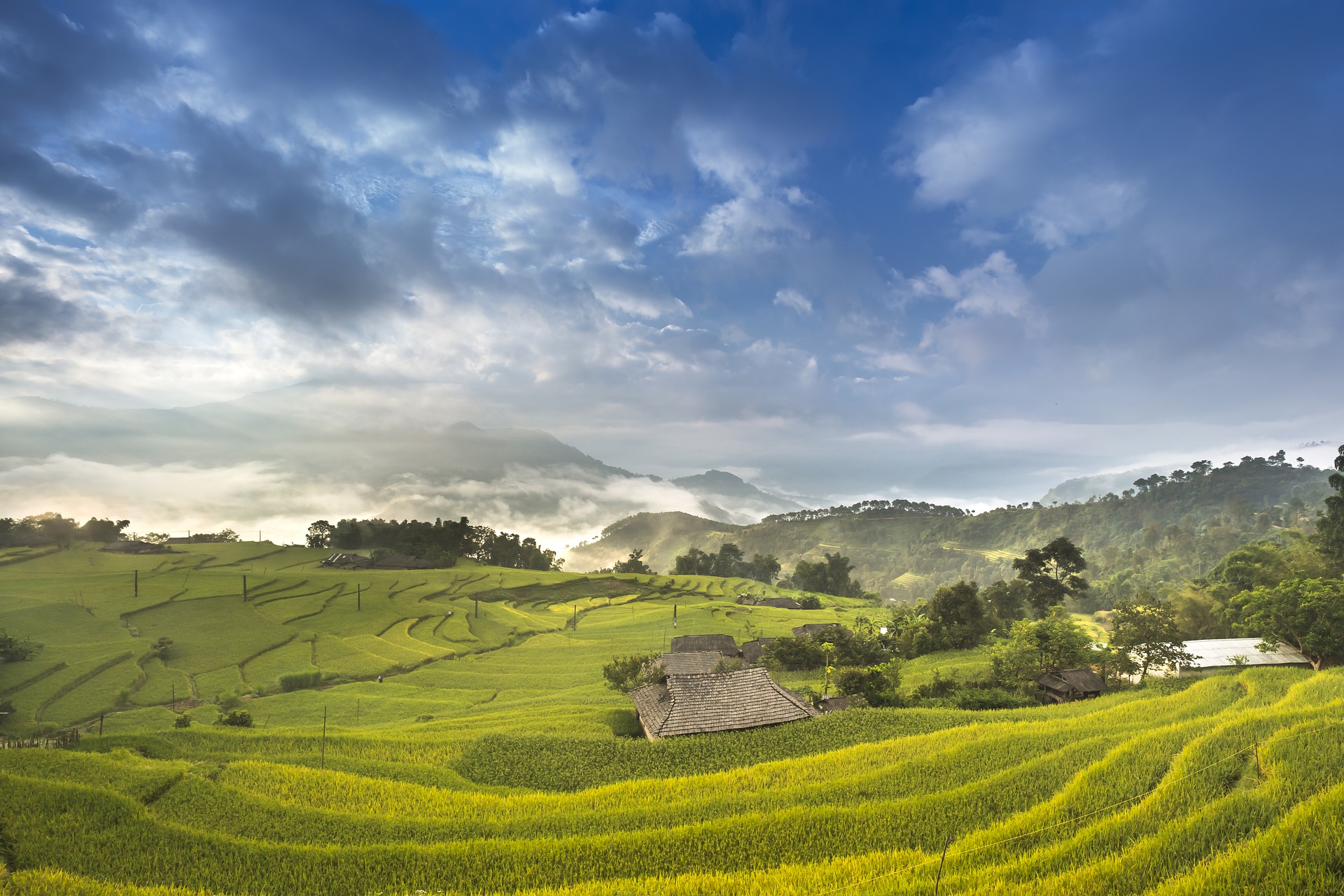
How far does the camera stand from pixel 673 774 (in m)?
18.8

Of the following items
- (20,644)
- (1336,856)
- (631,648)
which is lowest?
(631,648)

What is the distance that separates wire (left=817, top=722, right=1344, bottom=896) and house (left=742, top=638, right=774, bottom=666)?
130 feet

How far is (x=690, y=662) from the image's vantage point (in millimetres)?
40156

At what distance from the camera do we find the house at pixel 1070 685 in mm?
32781

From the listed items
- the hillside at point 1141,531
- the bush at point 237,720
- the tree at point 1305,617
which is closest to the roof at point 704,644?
the bush at point 237,720

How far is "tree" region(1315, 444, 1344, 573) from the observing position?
43.2 meters

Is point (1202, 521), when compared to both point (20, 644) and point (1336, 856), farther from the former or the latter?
point (20, 644)

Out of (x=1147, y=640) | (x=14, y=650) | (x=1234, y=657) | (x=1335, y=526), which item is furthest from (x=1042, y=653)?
(x=14, y=650)

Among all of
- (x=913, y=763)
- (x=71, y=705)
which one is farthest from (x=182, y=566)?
(x=913, y=763)

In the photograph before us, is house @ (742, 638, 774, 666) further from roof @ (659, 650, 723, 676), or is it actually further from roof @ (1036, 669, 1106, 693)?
roof @ (1036, 669, 1106, 693)

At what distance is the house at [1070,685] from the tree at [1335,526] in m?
27.3

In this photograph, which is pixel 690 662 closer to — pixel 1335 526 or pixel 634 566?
pixel 1335 526

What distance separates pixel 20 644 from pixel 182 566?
50.1 m

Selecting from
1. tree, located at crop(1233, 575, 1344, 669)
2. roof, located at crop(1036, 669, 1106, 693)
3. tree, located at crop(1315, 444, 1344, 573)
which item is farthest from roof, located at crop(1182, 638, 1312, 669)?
tree, located at crop(1315, 444, 1344, 573)
